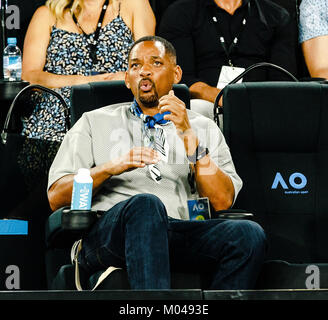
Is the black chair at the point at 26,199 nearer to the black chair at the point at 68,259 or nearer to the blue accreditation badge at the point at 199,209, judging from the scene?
the black chair at the point at 68,259

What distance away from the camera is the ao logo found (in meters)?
2.88

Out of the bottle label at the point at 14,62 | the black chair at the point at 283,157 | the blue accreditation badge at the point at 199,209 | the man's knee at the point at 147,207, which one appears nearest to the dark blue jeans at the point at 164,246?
the man's knee at the point at 147,207

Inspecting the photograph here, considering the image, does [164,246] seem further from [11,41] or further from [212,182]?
[11,41]

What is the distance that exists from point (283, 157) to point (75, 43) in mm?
1237

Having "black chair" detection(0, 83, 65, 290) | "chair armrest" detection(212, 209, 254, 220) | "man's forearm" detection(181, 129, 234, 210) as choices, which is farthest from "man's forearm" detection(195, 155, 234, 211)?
"black chair" detection(0, 83, 65, 290)

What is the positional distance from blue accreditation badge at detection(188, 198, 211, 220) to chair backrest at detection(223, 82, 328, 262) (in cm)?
39

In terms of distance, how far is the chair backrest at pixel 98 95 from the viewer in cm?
288

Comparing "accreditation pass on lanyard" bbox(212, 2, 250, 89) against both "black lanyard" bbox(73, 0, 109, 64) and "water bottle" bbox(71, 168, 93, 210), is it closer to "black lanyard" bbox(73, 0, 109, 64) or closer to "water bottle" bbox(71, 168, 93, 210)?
"black lanyard" bbox(73, 0, 109, 64)

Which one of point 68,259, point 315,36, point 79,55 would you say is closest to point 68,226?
point 68,259

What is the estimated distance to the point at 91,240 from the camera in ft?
7.66

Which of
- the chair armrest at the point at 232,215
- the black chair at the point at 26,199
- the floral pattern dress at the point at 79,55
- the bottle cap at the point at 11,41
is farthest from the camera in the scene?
the bottle cap at the point at 11,41

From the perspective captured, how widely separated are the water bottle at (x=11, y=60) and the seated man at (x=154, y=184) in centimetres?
114

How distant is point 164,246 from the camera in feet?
6.83
